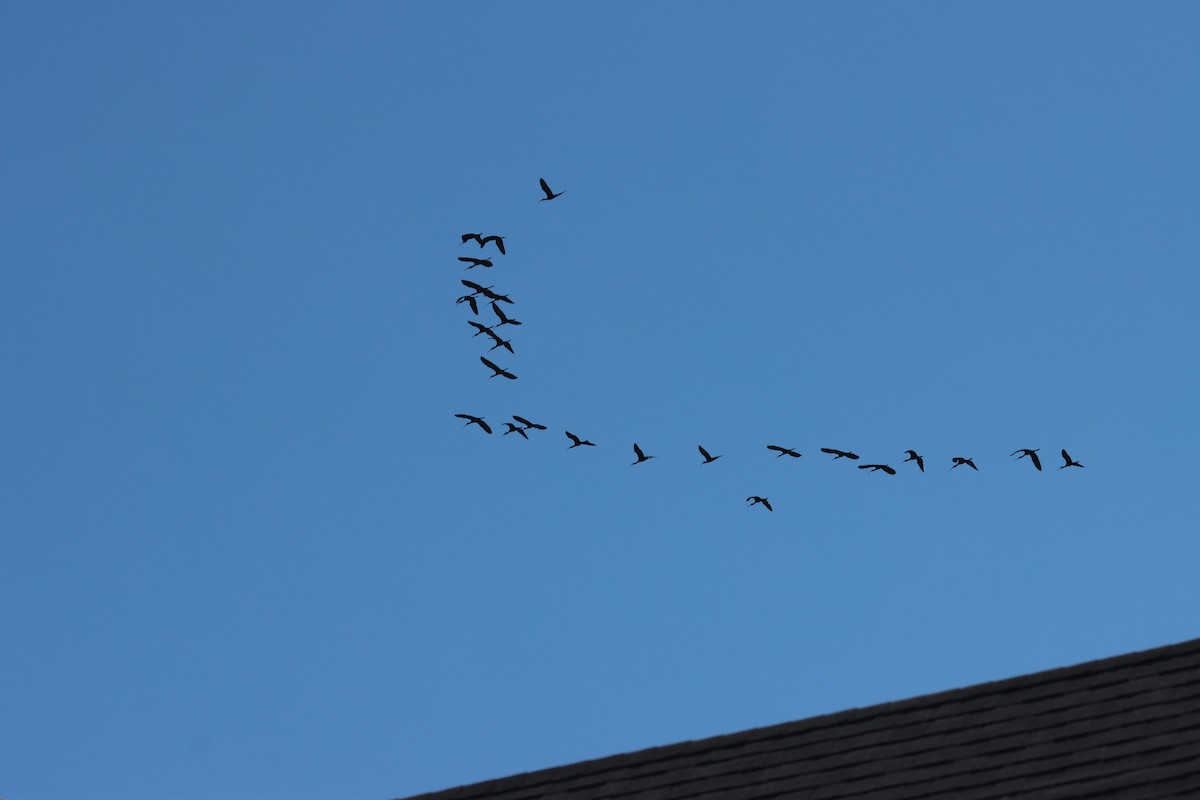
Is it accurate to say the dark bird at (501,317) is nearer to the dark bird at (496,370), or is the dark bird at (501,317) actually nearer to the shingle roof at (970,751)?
the dark bird at (496,370)

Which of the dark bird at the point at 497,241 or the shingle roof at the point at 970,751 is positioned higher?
the dark bird at the point at 497,241

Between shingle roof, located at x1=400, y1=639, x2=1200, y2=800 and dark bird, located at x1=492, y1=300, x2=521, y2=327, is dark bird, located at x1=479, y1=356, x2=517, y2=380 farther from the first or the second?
shingle roof, located at x1=400, y1=639, x2=1200, y2=800

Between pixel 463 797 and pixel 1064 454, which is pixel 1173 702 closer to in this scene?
pixel 463 797

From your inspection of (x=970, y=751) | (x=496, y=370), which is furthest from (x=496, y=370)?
(x=970, y=751)

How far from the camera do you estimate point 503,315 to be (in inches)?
915

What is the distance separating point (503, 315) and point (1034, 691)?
1196 centimetres

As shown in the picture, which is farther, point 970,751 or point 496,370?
point 496,370

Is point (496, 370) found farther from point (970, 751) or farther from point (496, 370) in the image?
point (970, 751)

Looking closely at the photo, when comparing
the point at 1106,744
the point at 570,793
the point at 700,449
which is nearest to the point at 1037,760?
the point at 1106,744

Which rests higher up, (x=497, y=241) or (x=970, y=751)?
(x=497, y=241)

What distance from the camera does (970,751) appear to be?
39.3 ft

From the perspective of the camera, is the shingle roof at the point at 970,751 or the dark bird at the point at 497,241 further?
the dark bird at the point at 497,241

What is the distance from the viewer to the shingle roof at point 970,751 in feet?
36.9

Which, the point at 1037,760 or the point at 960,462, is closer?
the point at 1037,760
